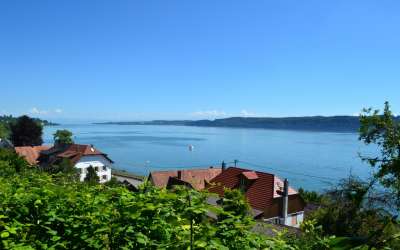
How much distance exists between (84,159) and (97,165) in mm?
1814

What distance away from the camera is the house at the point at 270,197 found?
25.7 m

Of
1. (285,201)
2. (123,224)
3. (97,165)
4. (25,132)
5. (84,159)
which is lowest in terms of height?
(97,165)

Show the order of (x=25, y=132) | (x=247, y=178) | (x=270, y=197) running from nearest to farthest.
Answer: (x=270, y=197), (x=247, y=178), (x=25, y=132)

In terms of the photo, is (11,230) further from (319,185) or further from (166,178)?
(319,185)

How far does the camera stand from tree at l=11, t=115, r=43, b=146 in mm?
63719

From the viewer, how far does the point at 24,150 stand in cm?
5206

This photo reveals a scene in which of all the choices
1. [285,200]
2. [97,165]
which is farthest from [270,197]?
[97,165]

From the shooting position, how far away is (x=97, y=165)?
153ft

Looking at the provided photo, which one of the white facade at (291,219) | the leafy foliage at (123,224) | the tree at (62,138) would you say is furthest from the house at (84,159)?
the leafy foliage at (123,224)

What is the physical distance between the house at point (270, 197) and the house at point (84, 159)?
71.3 feet

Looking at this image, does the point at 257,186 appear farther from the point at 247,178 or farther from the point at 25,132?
the point at 25,132

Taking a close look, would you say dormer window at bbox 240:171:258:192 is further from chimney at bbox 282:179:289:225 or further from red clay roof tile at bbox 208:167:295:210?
chimney at bbox 282:179:289:225

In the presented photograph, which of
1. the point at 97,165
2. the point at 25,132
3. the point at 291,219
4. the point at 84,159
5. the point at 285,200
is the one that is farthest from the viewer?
the point at 25,132

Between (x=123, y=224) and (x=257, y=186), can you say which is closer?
→ (x=123, y=224)
